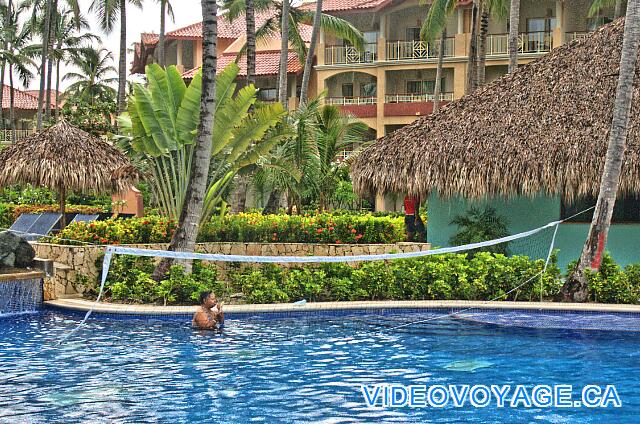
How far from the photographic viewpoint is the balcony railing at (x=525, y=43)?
3822 centimetres

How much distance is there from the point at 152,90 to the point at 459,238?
6.82m

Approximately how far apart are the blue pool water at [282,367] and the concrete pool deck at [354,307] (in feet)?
0.81

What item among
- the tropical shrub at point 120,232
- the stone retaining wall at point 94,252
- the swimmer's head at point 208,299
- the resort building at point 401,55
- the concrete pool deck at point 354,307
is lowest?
the concrete pool deck at point 354,307

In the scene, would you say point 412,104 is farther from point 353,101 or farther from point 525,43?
point 525,43

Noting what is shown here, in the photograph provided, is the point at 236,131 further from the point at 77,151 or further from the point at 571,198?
the point at 571,198

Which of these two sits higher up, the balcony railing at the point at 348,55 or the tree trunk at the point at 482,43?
the balcony railing at the point at 348,55

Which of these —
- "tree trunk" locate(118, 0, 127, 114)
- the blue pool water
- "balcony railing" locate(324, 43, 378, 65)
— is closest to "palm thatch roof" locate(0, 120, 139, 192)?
the blue pool water

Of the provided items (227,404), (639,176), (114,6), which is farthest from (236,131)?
(114,6)

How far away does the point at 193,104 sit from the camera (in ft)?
55.3

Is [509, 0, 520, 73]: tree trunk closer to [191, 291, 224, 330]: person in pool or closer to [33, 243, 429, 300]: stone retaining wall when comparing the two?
[33, 243, 429, 300]: stone retaining wall

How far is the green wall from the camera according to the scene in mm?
18047

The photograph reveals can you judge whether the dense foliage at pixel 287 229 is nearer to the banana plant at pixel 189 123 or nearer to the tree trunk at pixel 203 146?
the banana plant at pixel 189 123

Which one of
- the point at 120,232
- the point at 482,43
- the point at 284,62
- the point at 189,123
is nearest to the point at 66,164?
the point at 120,232

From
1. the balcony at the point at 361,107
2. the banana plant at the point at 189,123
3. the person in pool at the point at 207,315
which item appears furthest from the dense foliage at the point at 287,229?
the balcony at the point at 361,107
